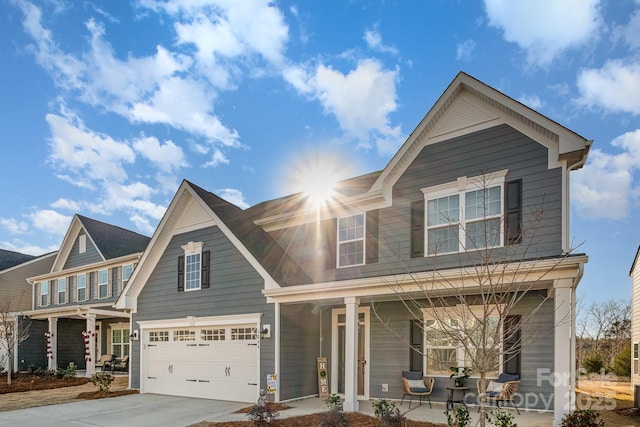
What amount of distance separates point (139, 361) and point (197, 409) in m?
4.79

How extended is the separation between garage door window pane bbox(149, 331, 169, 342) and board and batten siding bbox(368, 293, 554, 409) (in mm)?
6792

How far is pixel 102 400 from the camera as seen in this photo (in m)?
12.9

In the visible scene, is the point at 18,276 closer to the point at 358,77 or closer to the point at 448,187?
the point at 358,77

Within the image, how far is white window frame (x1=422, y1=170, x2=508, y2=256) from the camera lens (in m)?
9.77

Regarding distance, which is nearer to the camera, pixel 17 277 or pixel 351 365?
pixel 351 365

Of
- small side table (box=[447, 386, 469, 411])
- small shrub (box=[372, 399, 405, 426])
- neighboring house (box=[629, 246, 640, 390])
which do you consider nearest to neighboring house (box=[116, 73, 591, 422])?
small side table (box=[447, 386, 469, 411])

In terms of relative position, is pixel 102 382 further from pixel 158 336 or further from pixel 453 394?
pixel 453 394

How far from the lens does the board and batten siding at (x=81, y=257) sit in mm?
22234

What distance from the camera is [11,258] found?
92.8 feet

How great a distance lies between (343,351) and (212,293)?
4.10 m

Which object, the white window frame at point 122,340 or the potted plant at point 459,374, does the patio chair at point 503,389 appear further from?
the white window frame at point 122,340

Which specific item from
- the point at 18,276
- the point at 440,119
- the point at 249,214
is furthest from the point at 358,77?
the point at 18,276

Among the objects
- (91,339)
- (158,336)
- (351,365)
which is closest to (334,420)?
(351,365)

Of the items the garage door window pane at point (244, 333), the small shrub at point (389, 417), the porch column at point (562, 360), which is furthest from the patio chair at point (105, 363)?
the porch column at point (562, 360)
